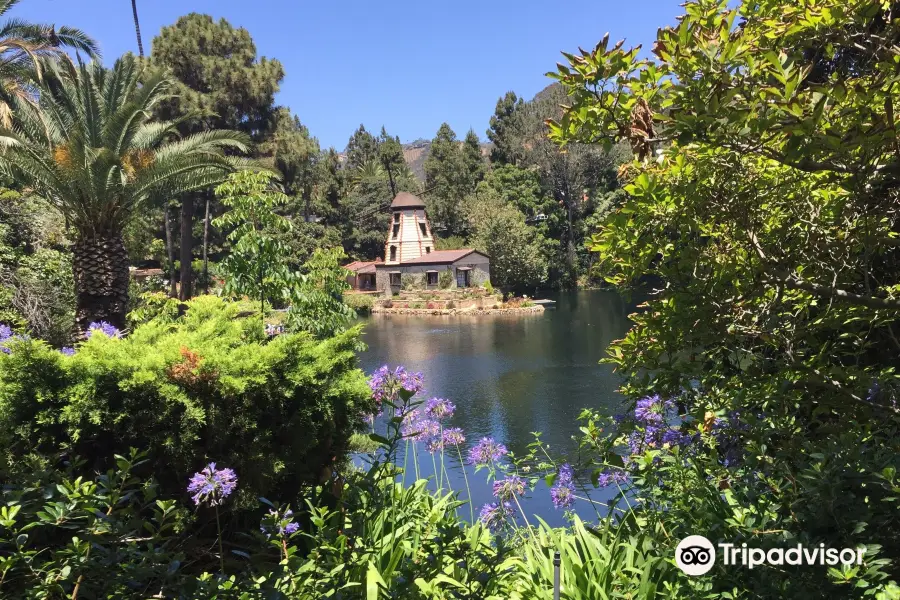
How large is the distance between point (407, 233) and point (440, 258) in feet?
9.46

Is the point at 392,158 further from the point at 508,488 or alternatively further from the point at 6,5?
the point at 508,488

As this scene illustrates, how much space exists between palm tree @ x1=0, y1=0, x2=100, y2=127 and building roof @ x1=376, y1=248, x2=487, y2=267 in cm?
2226

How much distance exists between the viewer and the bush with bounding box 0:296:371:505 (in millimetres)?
2805

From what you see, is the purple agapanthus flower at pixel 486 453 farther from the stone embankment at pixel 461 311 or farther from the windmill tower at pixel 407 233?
the windmill tower at pixel 407 233

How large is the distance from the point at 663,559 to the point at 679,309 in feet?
3.36

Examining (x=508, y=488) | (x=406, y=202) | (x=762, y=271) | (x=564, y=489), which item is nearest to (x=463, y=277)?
(x=406, y=202)

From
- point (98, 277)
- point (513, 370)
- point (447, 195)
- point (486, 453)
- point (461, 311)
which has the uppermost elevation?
point (447, 195)

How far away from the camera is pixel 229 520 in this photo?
317cm

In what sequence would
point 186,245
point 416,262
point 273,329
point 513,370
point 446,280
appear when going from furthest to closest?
point 416,262 → point 446,280 → point 186,245 → point 513,370 → point 273,329

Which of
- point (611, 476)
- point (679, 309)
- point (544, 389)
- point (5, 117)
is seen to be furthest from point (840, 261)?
point (5, 117)

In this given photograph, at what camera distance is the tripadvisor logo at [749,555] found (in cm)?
181

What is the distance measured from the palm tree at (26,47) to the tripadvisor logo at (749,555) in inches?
498

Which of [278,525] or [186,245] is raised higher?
[186,245]

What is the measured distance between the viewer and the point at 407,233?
35.5 metres
